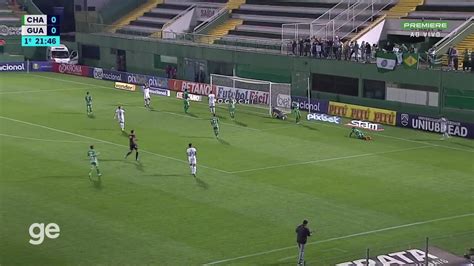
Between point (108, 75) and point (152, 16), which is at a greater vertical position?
point (152, 16)

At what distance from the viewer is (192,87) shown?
75625 millimetres

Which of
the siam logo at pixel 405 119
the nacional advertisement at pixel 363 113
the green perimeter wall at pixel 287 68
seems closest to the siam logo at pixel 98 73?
the green perimeter wall at pixel 287 68

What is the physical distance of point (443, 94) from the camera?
2309 inches

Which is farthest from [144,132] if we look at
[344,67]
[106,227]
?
[106,227]

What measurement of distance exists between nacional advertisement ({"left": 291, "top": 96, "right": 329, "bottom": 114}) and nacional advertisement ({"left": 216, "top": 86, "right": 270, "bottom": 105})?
2.50 m

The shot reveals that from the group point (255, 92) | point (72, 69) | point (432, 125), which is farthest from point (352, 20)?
point (72, 69)

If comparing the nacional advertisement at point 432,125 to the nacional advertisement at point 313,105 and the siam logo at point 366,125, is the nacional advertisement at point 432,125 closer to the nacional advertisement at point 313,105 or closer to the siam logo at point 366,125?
the siam logo at point 366,125

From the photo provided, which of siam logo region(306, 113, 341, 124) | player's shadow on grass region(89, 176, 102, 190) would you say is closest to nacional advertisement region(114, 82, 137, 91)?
siam logo region(306, 113, 341, 124)

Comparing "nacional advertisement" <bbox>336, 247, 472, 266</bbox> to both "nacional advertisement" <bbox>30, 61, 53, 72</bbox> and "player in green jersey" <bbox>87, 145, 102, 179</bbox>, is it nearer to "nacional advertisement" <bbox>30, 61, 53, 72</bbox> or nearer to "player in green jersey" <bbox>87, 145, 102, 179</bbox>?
"player in green jersey" <bbox>87, 145, 102, 179</bbox>

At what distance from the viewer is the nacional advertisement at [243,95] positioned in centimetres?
6594

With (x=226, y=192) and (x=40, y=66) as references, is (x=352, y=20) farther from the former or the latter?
A: (x=226, y=192)

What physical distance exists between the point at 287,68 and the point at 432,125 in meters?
17.0

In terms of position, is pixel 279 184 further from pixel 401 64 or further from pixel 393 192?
pixel 401 64

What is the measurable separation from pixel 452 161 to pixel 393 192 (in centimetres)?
830
